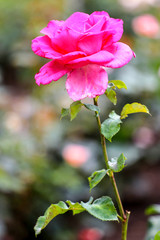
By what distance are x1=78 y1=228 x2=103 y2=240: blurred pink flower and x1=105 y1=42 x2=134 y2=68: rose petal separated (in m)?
1.62

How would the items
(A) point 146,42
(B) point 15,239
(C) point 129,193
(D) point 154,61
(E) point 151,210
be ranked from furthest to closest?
1. (A) point 146,42
2. (D) point 154,61
3. (C) point 129,193
4. (B) point 15,239
5. (E) point 151,210

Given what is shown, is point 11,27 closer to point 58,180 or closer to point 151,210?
point 58,180

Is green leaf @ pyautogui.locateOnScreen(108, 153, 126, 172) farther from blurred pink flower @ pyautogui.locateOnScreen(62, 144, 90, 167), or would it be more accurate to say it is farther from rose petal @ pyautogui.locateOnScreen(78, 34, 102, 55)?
blurred pink flower @ pyautogui.locateOnScreen(62, 144, 90, 167)

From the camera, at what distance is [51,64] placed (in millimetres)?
608

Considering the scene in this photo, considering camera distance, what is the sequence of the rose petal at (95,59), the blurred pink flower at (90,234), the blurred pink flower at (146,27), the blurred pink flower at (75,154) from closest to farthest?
the rose petal at (95,59), the blurred pink flower at (90,234), the blurred pink flower at (75,154), the blurred pink flower at (146,27)

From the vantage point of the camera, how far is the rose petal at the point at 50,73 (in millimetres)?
590

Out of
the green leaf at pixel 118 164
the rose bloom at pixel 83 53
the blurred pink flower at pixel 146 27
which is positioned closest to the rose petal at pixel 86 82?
the rose bloom at pixel 83 53

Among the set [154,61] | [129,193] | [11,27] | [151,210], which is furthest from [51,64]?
[11,27]

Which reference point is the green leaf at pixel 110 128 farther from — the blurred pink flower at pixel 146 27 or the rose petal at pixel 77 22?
the blurred pink flower at pixel 146 27

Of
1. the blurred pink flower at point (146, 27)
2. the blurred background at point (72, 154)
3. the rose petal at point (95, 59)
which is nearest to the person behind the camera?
the rose petal at point (95, 59)

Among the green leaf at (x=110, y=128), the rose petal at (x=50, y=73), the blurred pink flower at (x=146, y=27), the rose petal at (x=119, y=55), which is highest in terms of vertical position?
the rose petal at (x=119, y=55)

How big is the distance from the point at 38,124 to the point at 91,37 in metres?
2.10

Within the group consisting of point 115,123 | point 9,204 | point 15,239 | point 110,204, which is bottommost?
point 15,239

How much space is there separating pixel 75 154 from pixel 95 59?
5.67 feet
